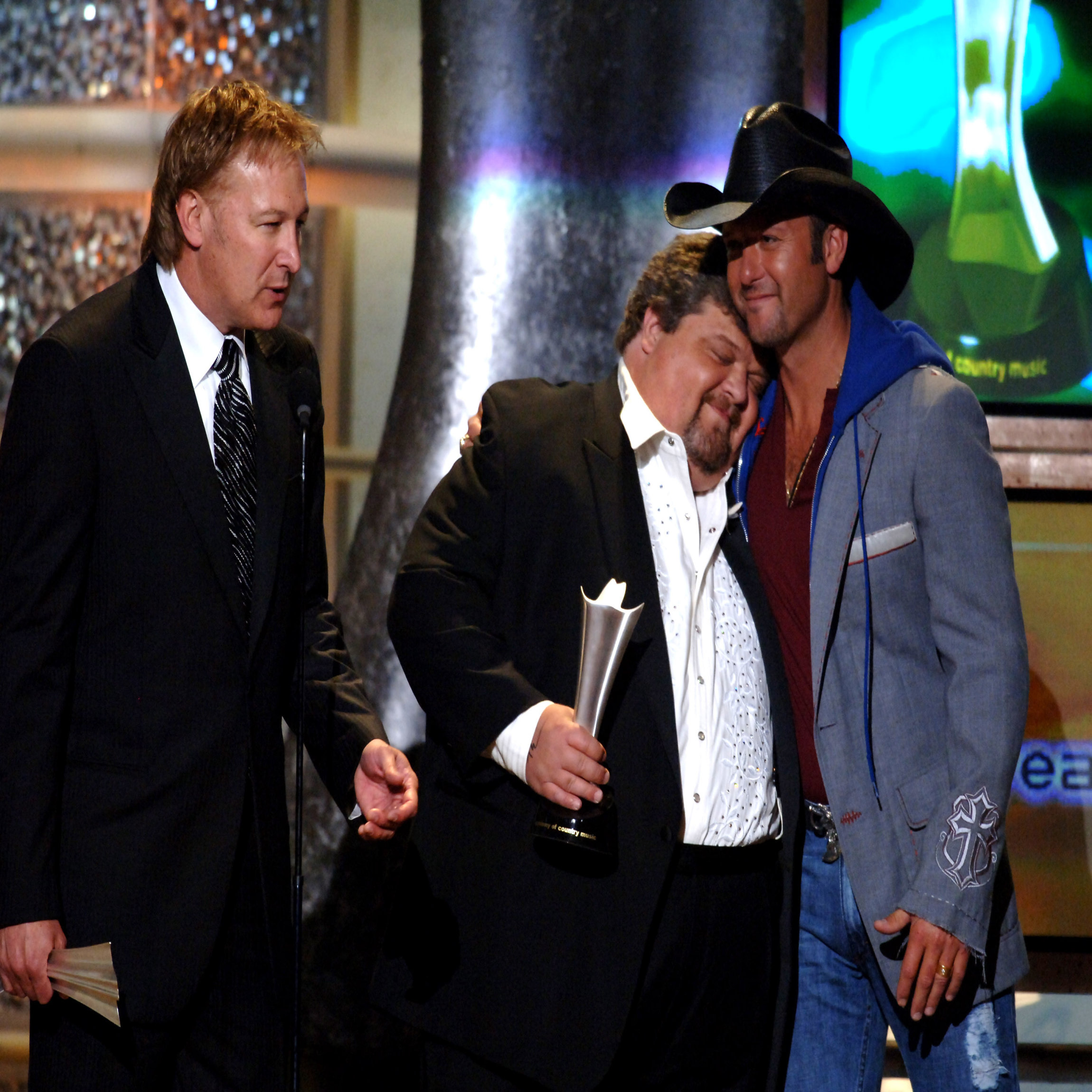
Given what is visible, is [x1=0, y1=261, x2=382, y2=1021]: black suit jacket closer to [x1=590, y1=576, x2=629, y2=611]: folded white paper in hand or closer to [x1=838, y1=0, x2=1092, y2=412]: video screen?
[x1=590, y1=576, x2=629, y2=611]: folded white paper in hand

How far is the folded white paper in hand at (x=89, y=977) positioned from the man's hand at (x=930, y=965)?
1152 millimetres

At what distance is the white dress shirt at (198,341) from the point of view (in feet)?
6.34

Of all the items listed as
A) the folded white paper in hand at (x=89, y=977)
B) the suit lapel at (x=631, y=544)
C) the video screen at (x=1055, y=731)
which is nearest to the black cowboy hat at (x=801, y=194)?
the suit lapel at (x=631, y=544)

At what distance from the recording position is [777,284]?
90.1 inches

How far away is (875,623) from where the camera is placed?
2.13 meters

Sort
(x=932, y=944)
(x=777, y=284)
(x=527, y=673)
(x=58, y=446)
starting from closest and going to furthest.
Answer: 1. (x=58, y=446)
2. (x=932, y=944)
3. (x=527, y=673)
4. (x=777, y=284)

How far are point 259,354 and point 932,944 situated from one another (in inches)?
55.9

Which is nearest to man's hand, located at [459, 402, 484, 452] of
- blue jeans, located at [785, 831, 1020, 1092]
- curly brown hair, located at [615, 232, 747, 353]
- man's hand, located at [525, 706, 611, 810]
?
curly brown hair, located at [615, 232, 747, 353]

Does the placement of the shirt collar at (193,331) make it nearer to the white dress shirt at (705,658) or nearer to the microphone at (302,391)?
the microphone at (302,391)

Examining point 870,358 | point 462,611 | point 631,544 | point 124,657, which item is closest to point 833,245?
point 870,358

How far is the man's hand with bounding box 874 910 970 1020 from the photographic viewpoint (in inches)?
76.7

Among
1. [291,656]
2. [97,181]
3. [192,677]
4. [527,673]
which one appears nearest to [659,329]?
[527,673]

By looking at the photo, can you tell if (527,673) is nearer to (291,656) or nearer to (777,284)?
(291,656)

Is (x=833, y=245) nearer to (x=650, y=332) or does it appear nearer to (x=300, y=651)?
(x=650, y=332)
